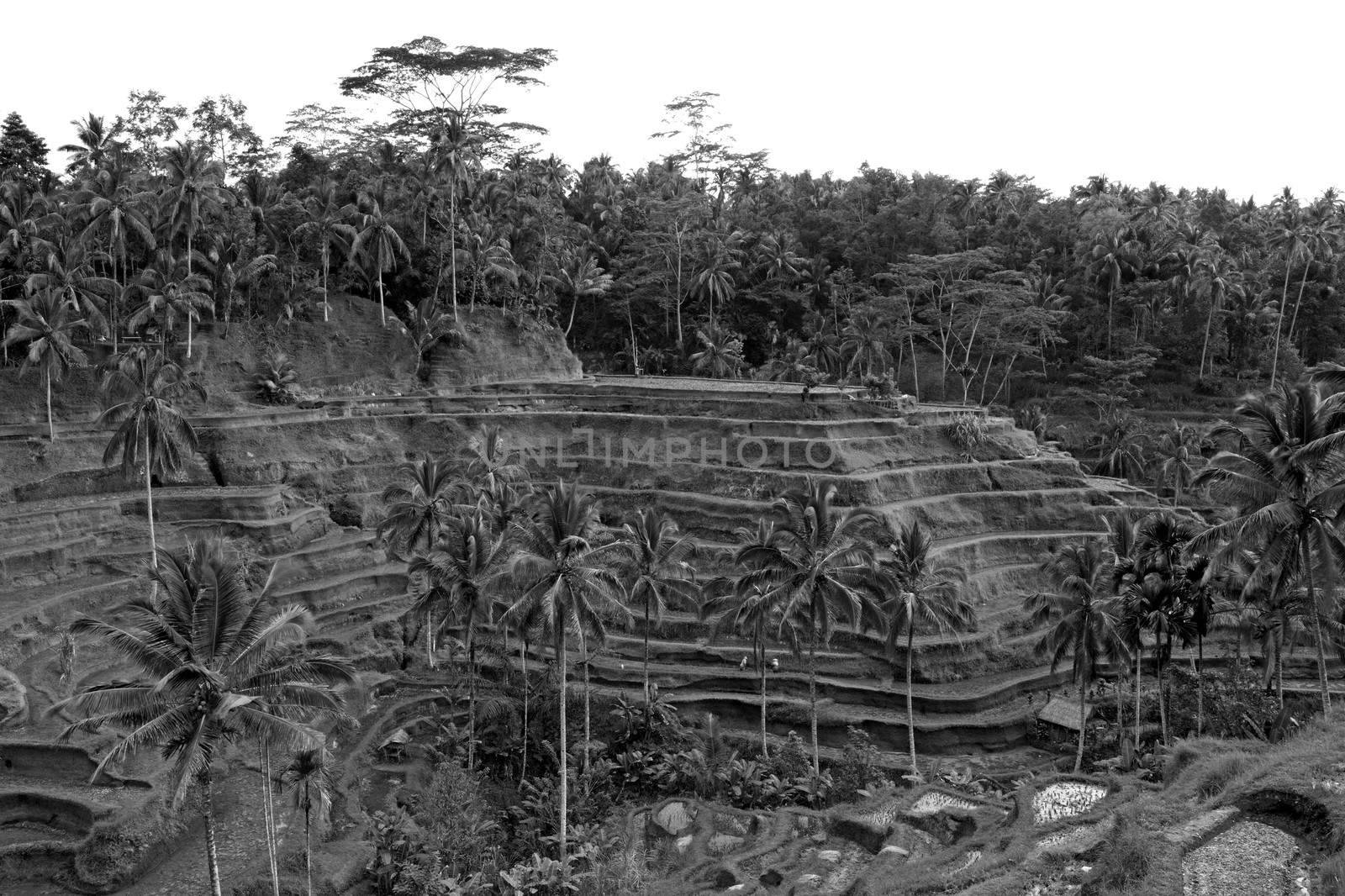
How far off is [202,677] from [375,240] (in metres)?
44.1

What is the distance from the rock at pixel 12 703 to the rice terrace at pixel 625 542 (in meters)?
0.13

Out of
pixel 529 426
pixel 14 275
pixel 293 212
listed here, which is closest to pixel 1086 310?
pixel 529 426

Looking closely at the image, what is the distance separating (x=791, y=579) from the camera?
2992cm

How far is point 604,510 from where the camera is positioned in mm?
45469

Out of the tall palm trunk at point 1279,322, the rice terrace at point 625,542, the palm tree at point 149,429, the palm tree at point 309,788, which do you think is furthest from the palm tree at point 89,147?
the tall palm trunk at point 1279,322

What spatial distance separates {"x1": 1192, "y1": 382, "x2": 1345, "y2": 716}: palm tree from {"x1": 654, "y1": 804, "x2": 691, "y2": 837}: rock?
16701 millimetres

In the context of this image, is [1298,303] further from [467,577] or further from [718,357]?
[467,577]

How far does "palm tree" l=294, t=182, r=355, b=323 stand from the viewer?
55.7 m

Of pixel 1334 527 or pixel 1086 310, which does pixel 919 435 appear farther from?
pixel 1086 310

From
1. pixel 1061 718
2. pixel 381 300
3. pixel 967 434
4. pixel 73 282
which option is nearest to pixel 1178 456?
pixel 967 434

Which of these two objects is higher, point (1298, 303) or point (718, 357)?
point (1298, 303)

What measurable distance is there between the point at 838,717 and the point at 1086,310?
50.5 metres

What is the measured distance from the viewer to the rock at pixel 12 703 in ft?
88.2

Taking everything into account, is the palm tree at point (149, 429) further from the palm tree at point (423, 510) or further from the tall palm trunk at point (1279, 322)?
Result: the tall palm trunk at point (1279, 322)
